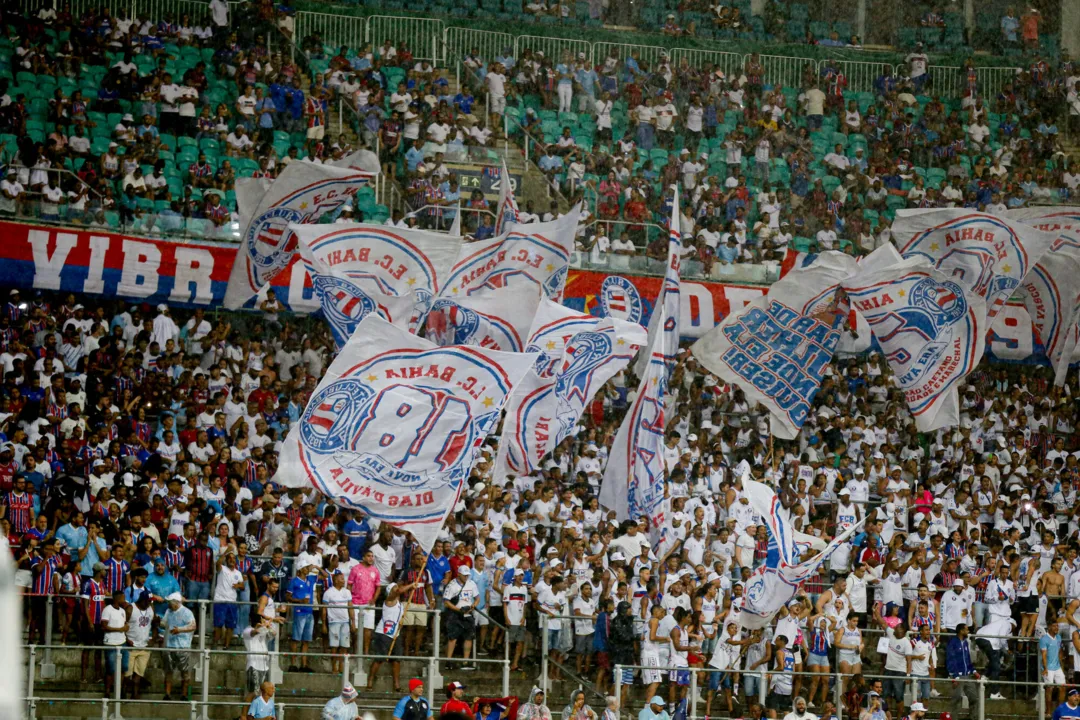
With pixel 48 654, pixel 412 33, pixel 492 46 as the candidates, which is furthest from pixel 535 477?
pixel 492 46

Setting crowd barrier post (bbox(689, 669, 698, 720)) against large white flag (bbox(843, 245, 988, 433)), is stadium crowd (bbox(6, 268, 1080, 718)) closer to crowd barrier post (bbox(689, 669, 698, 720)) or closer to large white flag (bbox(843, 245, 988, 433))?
crowd barrier post (bbox(689, 669, 698, 720))

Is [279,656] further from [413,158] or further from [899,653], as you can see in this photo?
[413,158]

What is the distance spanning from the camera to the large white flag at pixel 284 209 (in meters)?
20.6

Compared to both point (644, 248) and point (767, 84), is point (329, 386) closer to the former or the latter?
point (644, 248)

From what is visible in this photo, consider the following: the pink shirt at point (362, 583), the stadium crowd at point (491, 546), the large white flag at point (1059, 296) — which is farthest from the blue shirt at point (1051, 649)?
the pink shirt at point (362, 583)

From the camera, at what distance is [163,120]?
25453 mm

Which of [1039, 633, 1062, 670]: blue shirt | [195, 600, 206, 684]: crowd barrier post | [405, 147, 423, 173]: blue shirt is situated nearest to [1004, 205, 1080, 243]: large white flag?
[1039, 633, 1062, 670]: blue shirt

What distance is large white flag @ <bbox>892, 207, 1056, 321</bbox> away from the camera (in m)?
→ 22.2

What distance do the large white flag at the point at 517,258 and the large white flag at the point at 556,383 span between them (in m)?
1.45

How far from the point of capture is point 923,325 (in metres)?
20.9

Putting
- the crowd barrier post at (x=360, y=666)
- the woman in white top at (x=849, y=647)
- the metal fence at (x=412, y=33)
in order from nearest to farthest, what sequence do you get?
the crowd barrier post at (x=360, y=666) < the woman in white top at (x=849, y=647) < the metal fence at (x=412, y=33)

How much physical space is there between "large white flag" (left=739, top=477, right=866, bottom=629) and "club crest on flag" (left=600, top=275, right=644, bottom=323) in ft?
29.4

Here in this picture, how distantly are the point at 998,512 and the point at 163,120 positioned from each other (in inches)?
546

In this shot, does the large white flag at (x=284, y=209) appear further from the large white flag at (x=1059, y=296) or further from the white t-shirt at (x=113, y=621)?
the large white flag at (x=1059, y=296)
